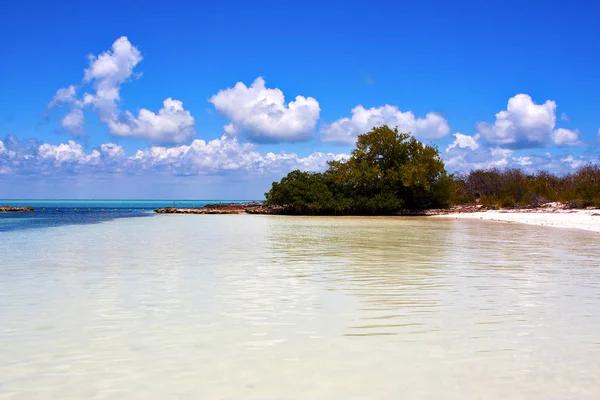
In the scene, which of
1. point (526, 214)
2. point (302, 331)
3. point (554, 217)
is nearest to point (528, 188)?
point (526, 214)

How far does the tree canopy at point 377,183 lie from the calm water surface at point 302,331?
3538 centimetres

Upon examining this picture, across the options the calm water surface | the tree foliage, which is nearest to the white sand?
the tree foliage

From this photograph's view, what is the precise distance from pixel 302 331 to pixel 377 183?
42.8 meters

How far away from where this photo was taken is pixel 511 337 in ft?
18.3

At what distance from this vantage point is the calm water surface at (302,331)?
426cm

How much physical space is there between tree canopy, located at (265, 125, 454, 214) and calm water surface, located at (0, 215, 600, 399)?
35.4 m

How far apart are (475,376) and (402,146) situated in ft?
149

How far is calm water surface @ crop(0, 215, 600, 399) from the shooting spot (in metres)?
4.26

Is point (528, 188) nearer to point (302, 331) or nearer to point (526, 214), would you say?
point (526, 214)

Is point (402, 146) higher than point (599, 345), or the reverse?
point (402, 146)

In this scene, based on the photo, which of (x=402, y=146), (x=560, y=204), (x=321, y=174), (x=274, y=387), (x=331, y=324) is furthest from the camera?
(x=321, y=174)

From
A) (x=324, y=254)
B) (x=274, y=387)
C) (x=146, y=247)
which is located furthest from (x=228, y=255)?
(x=274, y=387)

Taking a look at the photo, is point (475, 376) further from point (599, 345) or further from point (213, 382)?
point (213, 382)

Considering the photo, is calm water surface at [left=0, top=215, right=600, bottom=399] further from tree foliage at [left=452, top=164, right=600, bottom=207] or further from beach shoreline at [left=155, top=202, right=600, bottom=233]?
tree foliage at [left=452, top=164, right=600, bottom=207]
